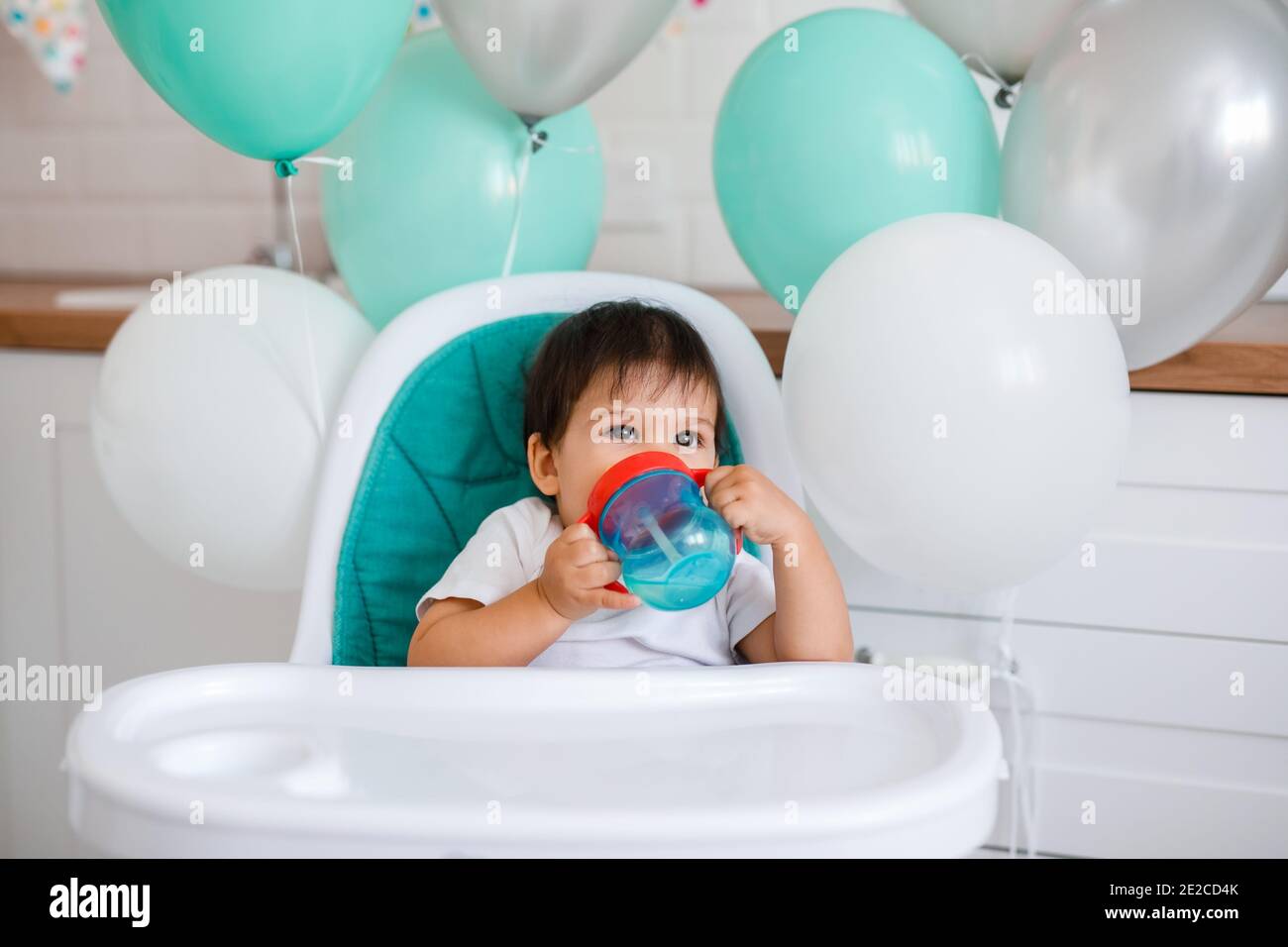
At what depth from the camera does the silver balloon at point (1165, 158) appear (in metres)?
1.05

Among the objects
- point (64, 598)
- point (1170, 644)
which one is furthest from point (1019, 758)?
point (64, 598)

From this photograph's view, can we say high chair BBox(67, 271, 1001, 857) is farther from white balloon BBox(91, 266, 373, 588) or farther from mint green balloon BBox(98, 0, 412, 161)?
mint green balloon BBox(98, 0, 412, 161)

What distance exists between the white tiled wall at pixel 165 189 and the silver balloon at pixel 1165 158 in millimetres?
824

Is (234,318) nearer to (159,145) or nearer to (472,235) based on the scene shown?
(472,235)

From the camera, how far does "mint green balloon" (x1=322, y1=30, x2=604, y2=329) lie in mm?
1239

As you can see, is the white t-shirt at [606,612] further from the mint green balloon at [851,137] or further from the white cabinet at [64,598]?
the white cabinet at [64,598]

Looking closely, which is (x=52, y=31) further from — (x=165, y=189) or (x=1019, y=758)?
(x=1019, y=758)

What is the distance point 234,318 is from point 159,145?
114 centimetres

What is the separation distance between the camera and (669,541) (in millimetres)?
820

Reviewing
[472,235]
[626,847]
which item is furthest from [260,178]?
[626,847]

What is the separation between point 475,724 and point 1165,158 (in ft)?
2.55

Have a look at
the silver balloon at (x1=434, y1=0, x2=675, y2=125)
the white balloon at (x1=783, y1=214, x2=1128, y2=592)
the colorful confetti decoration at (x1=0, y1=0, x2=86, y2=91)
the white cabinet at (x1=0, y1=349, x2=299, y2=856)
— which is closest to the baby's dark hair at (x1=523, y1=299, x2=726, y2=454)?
the white balloon at (x1=783, y1=214, x2=1128, y2=592)

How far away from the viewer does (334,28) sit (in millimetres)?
992

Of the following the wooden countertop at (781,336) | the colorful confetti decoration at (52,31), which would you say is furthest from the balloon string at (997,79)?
the colorful confetti decoration at (52,31)
